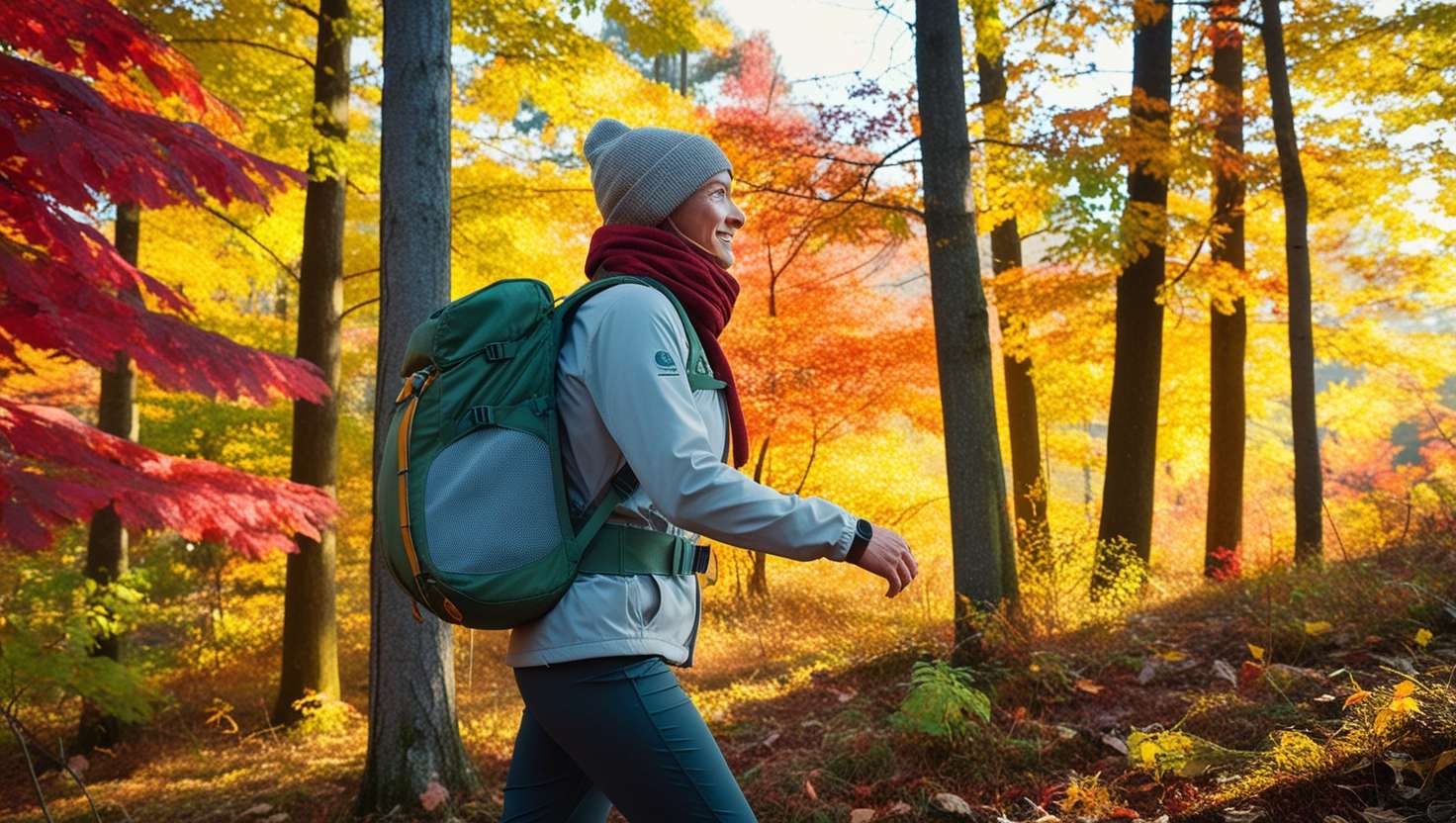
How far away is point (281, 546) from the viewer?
5.72 m

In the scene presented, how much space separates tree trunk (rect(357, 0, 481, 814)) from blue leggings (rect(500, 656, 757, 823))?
10.3 ft

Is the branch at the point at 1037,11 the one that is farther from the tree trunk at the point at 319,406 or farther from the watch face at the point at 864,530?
the watch face at the point at 864,530

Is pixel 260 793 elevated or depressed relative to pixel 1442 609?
depressed

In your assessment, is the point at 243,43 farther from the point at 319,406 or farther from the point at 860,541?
the point at 860,541

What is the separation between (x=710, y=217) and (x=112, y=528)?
33.2 feet

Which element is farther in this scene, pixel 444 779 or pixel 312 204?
pixel 312 204

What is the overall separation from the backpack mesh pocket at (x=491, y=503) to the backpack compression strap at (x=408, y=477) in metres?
0.04

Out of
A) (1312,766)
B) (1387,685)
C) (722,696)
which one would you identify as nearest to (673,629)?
(1312,766)

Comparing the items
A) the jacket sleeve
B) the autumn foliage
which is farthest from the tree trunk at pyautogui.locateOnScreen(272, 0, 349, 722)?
the jacket sleeve

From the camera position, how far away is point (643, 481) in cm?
154

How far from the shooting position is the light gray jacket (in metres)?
1.53

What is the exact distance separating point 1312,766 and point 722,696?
15.0 ft

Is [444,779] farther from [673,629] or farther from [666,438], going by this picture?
[666,438]

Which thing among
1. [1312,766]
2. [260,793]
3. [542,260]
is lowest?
[260,793]
